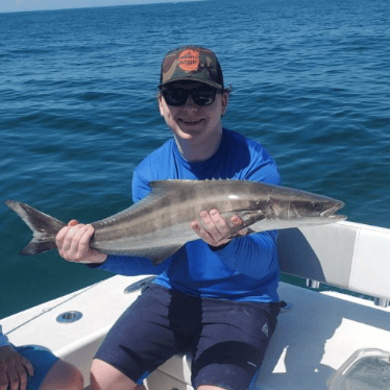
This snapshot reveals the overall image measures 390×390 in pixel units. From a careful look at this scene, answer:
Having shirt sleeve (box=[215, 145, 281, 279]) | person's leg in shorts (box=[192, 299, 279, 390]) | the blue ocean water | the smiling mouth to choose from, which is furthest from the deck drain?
the blue ocean water

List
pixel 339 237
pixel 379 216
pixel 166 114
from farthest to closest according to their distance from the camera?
1. pixel 379 216
2. pixel 339 237
3. pixel 166 114

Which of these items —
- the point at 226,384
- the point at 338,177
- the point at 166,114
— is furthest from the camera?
the point at 338,177

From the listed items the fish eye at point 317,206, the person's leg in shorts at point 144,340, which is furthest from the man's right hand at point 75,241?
the fish eye at point 317,206

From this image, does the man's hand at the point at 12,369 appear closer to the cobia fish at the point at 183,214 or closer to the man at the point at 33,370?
the man at the point at 33,370

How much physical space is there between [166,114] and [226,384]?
6.47 feet

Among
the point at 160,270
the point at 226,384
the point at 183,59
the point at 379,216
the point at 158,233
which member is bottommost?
the point at 379,216

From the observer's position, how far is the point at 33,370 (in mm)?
3420

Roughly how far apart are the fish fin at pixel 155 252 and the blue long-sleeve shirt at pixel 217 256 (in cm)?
20

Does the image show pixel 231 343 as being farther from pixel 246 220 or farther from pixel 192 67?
pixel 192 67

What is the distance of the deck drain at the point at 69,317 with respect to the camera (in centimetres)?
436

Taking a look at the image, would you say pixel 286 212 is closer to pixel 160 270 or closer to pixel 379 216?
pixel 160 270

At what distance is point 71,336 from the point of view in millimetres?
4121

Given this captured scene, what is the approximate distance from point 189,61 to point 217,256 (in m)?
1.42

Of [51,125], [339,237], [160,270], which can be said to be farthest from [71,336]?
[51,125]
